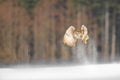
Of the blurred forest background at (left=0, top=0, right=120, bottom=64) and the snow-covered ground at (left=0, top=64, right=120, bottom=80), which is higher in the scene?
the blurred forest background at (left=0, top=0, right=120, bottom=64)

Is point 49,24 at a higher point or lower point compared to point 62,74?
higher

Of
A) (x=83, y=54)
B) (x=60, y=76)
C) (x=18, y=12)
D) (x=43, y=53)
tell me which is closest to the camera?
(x=60, y=76)

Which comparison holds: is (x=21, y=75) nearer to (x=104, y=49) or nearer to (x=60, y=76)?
(x=60, y=76)

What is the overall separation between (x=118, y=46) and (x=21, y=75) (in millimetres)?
1199

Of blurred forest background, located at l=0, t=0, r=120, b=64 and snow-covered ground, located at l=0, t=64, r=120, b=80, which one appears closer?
snow-covered ground, located at l=0, t=64, r=120, b=80

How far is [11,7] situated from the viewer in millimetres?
1946

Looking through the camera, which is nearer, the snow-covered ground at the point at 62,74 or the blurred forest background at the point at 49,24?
the snow-covered ground at the point at 62,74

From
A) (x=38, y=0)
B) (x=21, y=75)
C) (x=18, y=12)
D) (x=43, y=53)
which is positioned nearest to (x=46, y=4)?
(x=38, y=0)

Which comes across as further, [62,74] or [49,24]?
[49,24]

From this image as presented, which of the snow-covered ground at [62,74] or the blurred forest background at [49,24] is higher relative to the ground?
the blurred forest background at [49,24]

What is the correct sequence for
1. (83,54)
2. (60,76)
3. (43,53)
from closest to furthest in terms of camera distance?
(60,76)
(83,54)
(43,53)

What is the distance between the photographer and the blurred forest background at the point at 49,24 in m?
1.81

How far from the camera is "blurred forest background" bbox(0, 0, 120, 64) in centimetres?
181

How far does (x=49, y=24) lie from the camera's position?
1974 mm
